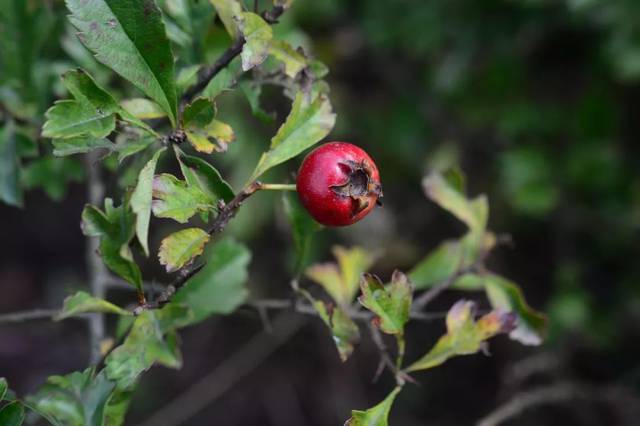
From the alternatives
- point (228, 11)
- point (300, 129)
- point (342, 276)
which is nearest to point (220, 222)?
point (300, 129)

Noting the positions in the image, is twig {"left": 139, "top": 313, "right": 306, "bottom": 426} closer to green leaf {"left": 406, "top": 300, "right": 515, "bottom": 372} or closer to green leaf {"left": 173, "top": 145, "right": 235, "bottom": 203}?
green leaf {"left": 406, "top": 300, "right": 515, "bottom": 372}

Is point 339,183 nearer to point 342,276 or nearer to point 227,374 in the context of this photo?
point 342,276

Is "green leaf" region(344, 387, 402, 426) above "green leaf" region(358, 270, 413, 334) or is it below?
below

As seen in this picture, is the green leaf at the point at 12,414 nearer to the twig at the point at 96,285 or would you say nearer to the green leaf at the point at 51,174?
the twig at the point at 96,285

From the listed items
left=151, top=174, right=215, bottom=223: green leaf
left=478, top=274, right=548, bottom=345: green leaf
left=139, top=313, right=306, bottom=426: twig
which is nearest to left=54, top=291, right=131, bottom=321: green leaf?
left=151, top=174, right=215, bottom=223: green leaf

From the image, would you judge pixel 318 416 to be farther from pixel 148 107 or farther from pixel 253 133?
pixel 148 107
